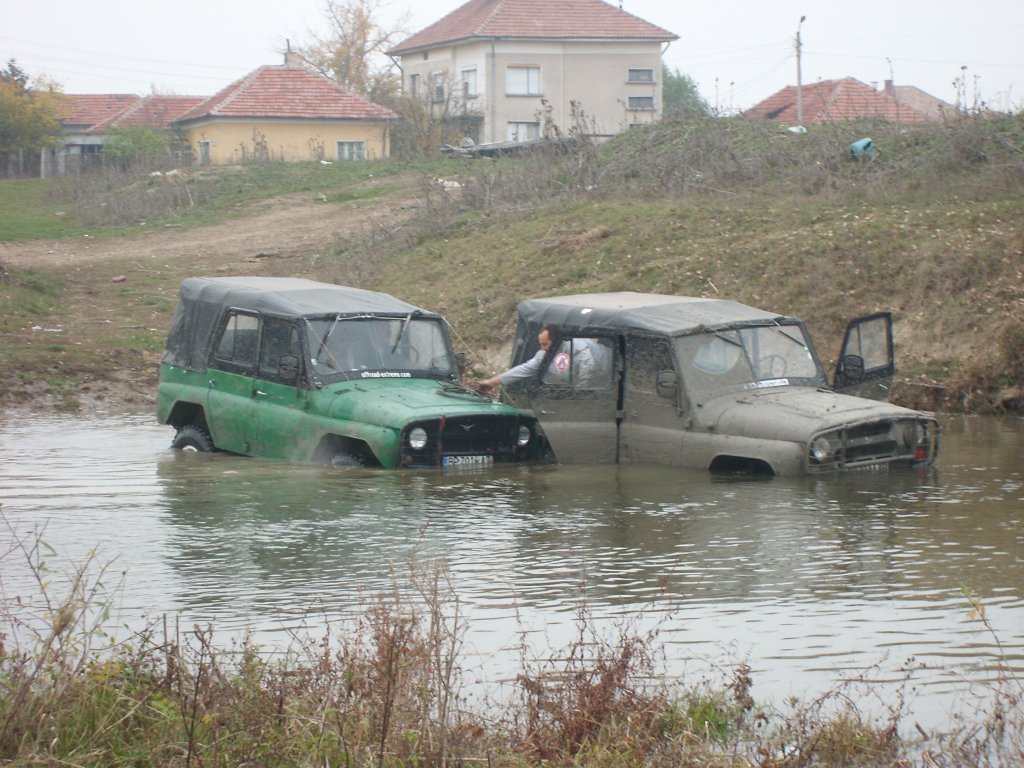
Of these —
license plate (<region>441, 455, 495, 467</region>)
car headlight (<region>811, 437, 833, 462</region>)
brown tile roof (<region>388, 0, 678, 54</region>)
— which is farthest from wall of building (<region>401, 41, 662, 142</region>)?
car headlight (<region>811, 437, 833, 462</region>)

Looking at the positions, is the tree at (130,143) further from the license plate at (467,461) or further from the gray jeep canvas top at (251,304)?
the license plate at (467,461)

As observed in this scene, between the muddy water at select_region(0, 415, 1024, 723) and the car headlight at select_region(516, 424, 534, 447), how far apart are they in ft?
1.07

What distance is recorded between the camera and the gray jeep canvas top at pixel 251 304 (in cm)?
1328

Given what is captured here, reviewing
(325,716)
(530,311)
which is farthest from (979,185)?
(325,716)

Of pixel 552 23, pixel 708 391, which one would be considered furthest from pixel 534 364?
pixel 552 23

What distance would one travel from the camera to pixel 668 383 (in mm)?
12000

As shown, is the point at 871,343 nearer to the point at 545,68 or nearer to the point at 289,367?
the point at 289,367

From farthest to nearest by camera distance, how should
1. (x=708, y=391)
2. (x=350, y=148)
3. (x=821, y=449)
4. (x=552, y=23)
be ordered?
(x=552, y=23), (x=350, y=148), (x=708, y=391), (x=821, y=449)

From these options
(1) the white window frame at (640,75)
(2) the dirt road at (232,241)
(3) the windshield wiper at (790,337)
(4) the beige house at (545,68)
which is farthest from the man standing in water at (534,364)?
(1) the white window frame at (640,75)

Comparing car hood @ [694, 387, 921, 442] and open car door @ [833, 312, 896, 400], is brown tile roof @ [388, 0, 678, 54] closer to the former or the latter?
open car door @ [833, 312, 896, 400]

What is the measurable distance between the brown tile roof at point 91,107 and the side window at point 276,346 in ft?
172

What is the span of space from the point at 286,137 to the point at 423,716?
2001 inches

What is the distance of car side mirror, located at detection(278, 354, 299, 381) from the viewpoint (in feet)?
41.3

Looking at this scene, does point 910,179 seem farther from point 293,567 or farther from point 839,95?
point 839,95
